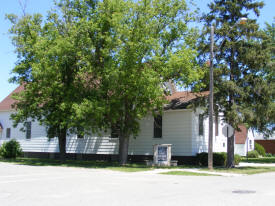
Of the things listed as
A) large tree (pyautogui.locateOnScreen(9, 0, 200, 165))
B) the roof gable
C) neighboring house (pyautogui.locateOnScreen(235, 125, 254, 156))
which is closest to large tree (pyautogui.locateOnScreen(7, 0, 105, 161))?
large tree (pyautogui.locateOnScreen(9, 0, 200, 165))

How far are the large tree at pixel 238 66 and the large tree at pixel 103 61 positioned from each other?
5.83 feet

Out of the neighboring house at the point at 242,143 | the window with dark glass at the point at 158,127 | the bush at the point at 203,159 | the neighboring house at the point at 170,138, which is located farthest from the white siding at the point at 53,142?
the neighboring house at the point at 242,143

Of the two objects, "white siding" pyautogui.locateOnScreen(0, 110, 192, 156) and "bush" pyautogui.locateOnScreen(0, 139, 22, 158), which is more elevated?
"white siding" pyautogui.locateOnScreen(0, 110, 192, 156)

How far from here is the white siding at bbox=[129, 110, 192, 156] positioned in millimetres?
25969

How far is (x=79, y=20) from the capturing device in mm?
23922

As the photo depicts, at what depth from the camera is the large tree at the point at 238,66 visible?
839 inches

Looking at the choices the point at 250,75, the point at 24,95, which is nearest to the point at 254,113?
the point at 250,75

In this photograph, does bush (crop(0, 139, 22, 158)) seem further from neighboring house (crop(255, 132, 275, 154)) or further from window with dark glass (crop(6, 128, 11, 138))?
neighboring house (crop(255, 132, 275, 154))

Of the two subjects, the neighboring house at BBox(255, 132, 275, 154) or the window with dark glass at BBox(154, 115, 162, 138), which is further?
the neighboring house at BBox(255, 132, 275, 154)

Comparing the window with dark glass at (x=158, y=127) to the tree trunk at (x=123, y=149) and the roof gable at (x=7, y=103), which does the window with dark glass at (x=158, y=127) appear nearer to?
the tree trunk at (x=123, y=149)

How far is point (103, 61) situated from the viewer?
75.1 feet

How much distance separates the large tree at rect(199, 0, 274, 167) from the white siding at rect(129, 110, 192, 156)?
3.63 m

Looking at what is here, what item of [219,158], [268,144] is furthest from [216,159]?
[268,144]

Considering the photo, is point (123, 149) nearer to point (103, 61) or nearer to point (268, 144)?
point (103, 61)
